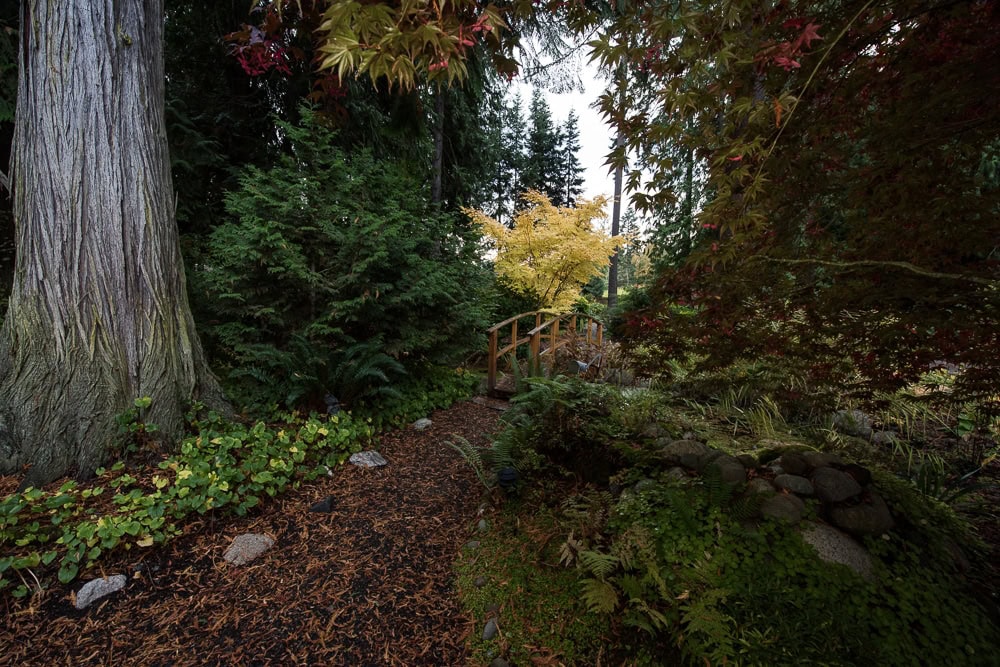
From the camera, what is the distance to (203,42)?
4.84 metres

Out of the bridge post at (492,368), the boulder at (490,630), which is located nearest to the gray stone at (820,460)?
the boulder at (490,630)

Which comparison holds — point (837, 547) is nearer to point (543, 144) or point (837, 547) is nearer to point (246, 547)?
point (246, 547)

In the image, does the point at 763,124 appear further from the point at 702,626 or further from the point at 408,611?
the point at 408,611

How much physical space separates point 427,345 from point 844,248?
11.4 ft

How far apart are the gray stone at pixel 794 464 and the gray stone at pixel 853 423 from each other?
1.72m

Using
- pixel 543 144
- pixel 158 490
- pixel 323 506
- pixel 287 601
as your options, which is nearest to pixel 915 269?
pixel 287 601

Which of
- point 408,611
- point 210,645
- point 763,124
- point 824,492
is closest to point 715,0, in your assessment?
point 763,124

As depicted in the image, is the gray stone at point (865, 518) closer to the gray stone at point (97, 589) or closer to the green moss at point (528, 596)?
the green moss at point (528, 596)

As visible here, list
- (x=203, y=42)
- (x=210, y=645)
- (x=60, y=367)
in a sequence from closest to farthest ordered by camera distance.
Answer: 1. (x=210, y=645)
2. (x=60, y=367)
3. (x=203, y=42)

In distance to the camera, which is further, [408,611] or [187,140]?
[187,140]

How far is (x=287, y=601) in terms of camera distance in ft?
6.36

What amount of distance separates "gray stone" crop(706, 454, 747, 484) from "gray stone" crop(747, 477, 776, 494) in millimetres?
47

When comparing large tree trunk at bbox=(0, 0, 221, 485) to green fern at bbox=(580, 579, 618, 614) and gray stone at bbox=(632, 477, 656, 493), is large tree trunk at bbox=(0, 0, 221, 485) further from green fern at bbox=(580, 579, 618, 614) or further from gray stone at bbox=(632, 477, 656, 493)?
gray stone at bbox=(632, 477, 656, 493)

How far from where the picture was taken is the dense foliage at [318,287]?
3.54m
